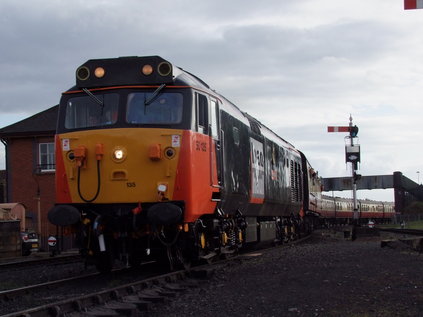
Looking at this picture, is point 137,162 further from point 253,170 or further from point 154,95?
point 253,170

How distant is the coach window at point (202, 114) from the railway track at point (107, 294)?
8.37 ft

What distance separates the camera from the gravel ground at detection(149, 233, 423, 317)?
7469 millimetres

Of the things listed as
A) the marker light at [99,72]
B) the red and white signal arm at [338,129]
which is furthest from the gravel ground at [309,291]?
the red and white signal arm at [338,129]

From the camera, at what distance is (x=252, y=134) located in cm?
1584

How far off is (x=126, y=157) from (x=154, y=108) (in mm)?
1001

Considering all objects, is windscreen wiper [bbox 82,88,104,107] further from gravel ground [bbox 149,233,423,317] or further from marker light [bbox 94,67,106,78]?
gravel ground [bbox 149,233,423,317]

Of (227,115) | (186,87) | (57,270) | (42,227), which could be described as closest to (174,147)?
(186,87)

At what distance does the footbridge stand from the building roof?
Result: 45.8m

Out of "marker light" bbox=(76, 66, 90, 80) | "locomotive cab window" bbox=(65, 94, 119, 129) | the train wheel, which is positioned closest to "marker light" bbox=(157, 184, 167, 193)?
"locomotive cab window" bbox=(65, 94, 119, 129)

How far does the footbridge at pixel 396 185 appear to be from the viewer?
75.4 m

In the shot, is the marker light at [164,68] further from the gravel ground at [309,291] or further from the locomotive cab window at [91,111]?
the gravel ground at [309,291]

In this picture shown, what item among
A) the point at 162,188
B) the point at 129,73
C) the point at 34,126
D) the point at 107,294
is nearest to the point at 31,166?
the point at 34,126

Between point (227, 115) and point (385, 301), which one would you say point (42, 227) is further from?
point (385, 301)

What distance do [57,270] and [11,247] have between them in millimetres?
9910
